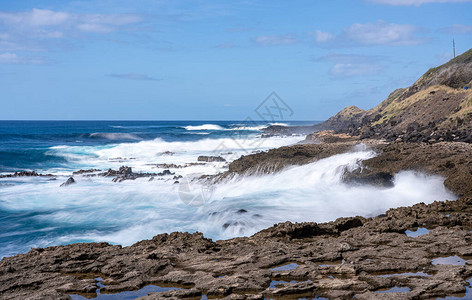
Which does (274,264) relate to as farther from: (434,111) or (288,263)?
(434,111)

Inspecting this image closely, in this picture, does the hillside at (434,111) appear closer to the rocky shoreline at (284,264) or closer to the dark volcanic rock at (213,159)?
the dark volcanic rock at (213,159)

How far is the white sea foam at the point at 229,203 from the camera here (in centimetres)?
1139

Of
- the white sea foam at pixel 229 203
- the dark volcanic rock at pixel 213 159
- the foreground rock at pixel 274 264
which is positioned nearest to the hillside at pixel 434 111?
the white sea foam at pixel 229 203

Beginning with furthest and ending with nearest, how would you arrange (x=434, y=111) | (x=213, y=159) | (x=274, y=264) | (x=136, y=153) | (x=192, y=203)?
1. (x=136, y=153)
2. (x=434, y=111)
3. (x=213, y=159)
4. (x=192, y=203)
5. (x=274, y=264)

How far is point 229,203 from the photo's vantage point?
43.2 feet

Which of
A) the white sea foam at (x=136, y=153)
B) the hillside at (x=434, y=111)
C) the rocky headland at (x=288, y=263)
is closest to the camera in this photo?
the rocky headland at (x=288, y=263)

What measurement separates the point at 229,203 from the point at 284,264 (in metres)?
6.58

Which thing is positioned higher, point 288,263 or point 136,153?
point 136,153

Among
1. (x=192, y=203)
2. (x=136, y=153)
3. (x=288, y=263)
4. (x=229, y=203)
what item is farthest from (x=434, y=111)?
(x=288, y=263)

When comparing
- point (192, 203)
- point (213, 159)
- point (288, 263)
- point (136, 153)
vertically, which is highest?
point (136, 153)

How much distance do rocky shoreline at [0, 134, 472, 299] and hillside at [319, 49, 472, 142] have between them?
1256 cm

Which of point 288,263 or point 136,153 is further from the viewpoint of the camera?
point 136,153

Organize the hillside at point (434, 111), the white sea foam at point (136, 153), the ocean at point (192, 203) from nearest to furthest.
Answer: the ocean at point (192, 203) < the hillside at point (434, 111) < the white sea foam at point (136, 153)

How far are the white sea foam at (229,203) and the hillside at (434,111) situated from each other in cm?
781
